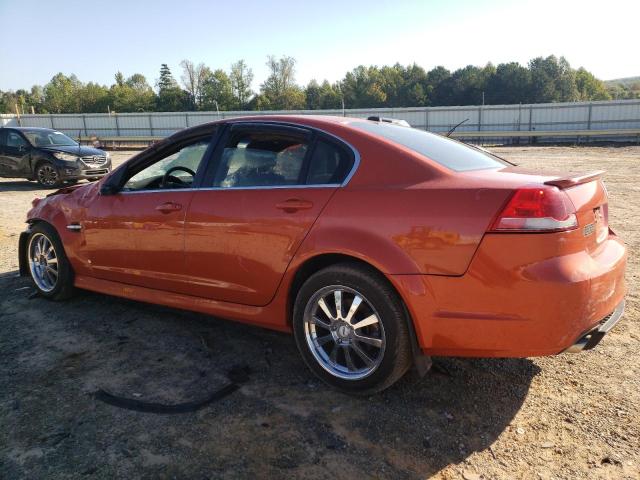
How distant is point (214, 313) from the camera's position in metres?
3.56

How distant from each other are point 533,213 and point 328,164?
1222mm

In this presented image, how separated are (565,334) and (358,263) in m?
1.12

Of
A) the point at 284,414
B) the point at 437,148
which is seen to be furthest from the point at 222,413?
the point at 437,148

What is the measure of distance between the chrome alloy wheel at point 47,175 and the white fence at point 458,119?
16657mm

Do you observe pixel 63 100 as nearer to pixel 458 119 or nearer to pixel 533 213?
pixel 458 119

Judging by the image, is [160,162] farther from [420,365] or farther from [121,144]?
[121,144]

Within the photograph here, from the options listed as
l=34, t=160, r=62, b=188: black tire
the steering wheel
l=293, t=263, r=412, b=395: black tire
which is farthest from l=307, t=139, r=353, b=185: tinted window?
l=34, t=160, r=62, b=188: black tire

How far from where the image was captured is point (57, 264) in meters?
4.63

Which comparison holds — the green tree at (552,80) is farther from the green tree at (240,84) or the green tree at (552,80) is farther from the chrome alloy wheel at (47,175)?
the chrome alloy wheel at (47,175)

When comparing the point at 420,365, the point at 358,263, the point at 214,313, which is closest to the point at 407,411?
the point at 420,365

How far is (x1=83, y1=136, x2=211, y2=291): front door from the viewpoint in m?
3.69

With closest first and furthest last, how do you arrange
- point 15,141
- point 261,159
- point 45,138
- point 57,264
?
1. point 261,159
2. point 57,264
3. point 15,141
4. point 45,138

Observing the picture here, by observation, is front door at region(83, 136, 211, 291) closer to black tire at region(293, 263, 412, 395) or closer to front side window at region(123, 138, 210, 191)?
front side window at region(123, 138, 210, 191)

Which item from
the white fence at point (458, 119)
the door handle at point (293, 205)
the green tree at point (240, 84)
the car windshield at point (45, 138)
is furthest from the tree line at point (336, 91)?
the door handle at point (293, 205)
